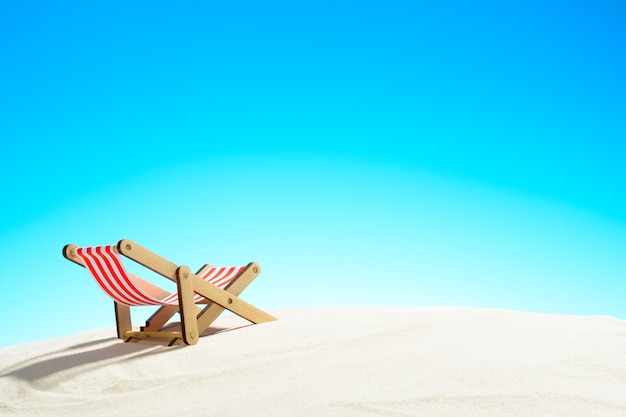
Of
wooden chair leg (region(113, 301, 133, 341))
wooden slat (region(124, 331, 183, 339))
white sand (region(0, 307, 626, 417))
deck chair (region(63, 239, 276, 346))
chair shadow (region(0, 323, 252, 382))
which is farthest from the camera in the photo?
wooden chair leg (region(113, 301, 133, 341))

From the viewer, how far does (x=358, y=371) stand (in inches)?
146

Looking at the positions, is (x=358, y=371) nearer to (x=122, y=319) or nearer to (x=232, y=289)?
(x=232, y=289)

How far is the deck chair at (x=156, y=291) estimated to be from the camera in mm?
4949

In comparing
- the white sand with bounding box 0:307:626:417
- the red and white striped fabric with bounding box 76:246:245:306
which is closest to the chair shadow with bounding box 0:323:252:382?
the white sand with bounding box 0:307:626:417

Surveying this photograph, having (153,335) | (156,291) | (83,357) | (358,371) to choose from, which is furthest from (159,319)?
(358,371)

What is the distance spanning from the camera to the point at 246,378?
3891mm

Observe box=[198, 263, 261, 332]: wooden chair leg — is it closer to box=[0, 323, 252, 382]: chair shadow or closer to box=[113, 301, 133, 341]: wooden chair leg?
box=[0, 323, 252, 382]: chair shadow

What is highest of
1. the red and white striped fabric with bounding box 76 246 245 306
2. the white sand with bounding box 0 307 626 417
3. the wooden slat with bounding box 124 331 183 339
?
the red and white striped fabric with bounding box 76 246 245 306

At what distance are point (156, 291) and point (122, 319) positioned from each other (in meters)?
0.40

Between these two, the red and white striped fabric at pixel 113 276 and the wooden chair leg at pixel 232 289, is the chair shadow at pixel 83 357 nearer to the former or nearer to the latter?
the wooden chair leg at pixel 232 289

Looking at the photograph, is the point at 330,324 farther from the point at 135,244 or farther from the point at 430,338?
the point at 135,244

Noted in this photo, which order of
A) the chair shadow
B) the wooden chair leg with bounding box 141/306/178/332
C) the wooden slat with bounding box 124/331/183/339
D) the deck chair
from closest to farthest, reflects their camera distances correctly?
the chair shadow → the deck chair → the wooden slat with bounding box 124/331/183/339 → the wooden chair leg with bounding box 141/306/178/332

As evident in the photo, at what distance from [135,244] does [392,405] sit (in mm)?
2615

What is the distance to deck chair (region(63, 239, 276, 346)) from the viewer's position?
495 cm
